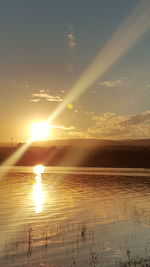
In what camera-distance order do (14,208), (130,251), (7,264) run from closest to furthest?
(7,264) < (130,251) < (14,208)

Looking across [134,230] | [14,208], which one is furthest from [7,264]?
[14,208]

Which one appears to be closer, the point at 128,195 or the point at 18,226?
the point at 18,226

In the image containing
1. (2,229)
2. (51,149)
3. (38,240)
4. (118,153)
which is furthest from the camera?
(51,149)

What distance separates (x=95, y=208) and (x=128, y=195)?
12613mm

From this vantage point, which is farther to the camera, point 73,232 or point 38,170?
point 38,170

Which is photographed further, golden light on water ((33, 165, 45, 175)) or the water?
golden light on water ((33, 165, 45, 175))

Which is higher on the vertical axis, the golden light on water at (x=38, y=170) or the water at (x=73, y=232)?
the golden light on water at (x=38, y=170)

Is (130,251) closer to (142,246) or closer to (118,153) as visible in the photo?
(142,246)

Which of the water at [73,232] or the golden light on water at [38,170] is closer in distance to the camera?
the water at [73,232]

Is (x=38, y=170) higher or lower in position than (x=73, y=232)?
higher

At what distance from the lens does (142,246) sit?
860 inches

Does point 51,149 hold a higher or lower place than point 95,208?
higher

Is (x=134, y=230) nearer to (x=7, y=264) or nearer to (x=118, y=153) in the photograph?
(x=7, y=264)

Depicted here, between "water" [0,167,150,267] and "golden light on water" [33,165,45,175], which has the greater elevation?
"golden light on water" [33,165,45,175]
